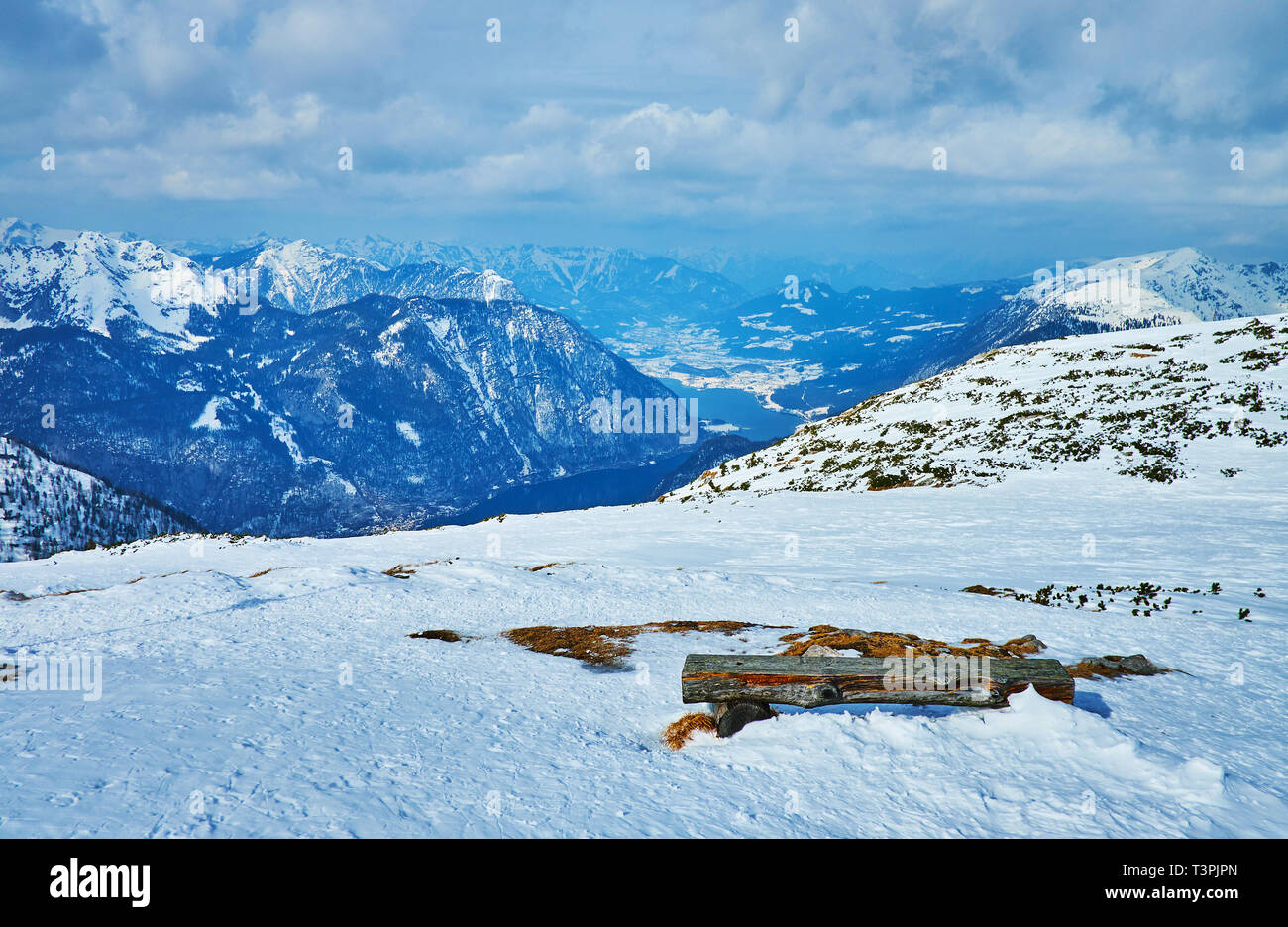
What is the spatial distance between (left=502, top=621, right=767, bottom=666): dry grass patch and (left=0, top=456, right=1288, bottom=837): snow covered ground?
519mm

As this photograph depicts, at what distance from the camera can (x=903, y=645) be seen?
1301 cm

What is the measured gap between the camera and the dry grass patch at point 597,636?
1450 cm

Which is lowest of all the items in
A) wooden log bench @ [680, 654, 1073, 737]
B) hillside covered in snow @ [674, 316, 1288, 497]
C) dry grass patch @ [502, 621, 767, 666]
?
dry grass patch @ [502, 621, 767, 666]

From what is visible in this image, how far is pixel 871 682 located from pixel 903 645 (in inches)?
147

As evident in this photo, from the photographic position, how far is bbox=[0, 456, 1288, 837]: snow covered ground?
7.30 meters

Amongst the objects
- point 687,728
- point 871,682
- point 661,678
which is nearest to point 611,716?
point 687,728

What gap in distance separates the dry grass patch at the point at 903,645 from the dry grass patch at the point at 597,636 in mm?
2396

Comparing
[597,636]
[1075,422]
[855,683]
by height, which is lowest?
[597,636]

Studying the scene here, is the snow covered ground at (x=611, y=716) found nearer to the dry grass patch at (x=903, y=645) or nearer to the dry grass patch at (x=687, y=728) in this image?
the dry grass patch at (x=687, y=728)

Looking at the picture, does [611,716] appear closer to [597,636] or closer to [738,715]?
[738,715]

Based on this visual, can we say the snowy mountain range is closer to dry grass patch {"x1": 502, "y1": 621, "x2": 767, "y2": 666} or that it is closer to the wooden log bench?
dry grass patch {"x1": 502, "y1": 621, "x2": 767, "y2": 666}

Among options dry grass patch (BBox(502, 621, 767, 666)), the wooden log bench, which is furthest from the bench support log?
dry grass patch (BBox(502, 621, 767, 666))
